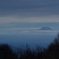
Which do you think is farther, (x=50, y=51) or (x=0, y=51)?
(x=0, y=51)

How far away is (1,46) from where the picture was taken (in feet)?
109

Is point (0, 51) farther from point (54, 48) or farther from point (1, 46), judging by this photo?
point (54, 48)

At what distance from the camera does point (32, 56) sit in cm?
3195

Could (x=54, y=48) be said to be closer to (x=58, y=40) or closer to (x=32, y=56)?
(x=58, y=40)

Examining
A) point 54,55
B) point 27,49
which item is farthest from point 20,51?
point 54,55

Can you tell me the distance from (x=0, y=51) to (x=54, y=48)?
19.9ft

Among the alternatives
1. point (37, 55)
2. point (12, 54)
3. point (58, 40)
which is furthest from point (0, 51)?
point (58, 40)

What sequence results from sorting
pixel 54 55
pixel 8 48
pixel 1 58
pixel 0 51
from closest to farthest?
pixel 54 55 < pixel 1 58 < pixel 0 51 < pixel 8 48

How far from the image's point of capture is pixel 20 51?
33594 mm

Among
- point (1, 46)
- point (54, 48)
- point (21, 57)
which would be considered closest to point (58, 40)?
point (54, 48)

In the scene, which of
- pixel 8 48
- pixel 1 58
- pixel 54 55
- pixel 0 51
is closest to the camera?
pixel 54 55

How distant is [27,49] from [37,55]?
216cm

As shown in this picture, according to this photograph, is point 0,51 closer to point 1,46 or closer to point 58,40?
point 1,46

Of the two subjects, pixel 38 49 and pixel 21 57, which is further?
pixel 38 49
